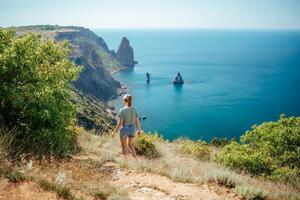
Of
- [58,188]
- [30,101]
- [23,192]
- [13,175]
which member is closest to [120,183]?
[58,188]

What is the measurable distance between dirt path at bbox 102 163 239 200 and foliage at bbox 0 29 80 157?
2.09 meters

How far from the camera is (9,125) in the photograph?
30.9 ft

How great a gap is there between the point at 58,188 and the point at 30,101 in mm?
4073

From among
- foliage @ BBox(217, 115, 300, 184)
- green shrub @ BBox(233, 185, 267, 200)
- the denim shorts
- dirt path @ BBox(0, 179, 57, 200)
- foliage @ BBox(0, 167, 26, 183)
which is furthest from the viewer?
foliage @ BBox(217, 115, 300, 184)

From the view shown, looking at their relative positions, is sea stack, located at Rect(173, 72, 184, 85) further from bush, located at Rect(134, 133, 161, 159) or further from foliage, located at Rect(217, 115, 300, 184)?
bush, located at Rect(134, 133, 161, 159)

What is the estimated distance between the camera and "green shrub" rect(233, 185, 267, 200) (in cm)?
791

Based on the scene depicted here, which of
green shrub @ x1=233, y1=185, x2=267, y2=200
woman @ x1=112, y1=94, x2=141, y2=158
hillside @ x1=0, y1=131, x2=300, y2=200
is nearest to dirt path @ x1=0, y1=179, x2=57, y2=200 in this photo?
hillside @ x1=0, y1=131, x2=300, y2=200

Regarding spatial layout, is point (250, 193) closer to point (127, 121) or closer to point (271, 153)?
point (127, 121)

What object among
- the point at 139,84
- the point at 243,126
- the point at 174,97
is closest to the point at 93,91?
the point at 139,84

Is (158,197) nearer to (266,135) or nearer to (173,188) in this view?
(173,188)

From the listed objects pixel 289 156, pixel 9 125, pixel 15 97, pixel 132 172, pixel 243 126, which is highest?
pixel 15 97

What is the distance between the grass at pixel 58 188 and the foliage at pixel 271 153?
8708 mm

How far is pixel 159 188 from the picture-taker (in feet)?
25.3

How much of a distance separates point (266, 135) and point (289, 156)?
162cm
